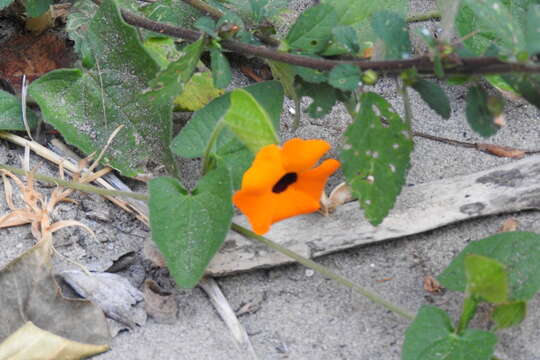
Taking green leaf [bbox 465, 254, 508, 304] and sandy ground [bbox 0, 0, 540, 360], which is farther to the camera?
sandy ground [bbox 0, 0, 540, 360]

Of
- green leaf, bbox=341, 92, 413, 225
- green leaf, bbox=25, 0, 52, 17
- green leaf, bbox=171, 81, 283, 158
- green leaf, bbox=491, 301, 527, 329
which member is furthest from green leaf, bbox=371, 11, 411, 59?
green leaf, bbox=25, 0, 52, 17

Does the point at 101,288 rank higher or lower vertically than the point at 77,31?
lower

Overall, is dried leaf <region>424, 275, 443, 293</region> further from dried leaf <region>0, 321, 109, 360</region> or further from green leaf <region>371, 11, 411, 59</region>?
dried leaf <region>0, 321, 109, 360</region>

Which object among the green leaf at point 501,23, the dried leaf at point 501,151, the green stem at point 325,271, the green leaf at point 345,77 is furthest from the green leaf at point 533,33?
the dried leaf at point 501,151

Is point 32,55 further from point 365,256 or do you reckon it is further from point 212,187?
point 365,256

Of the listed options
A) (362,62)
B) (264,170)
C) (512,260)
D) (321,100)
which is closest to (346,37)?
(362,62)

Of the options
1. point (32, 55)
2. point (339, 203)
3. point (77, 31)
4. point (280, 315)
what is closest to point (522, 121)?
point (339, 203)

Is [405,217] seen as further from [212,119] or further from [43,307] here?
[43,307]
